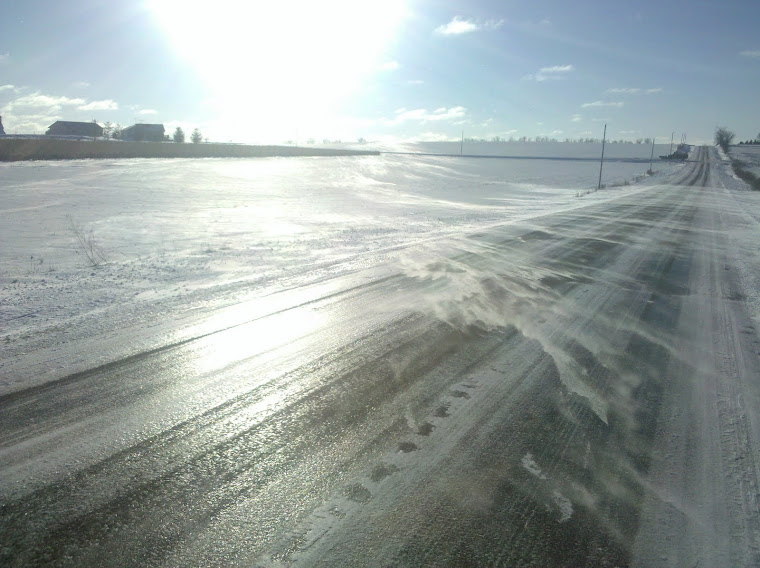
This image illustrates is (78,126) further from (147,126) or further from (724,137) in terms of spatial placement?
(724,137)

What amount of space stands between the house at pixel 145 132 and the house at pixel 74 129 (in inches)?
312

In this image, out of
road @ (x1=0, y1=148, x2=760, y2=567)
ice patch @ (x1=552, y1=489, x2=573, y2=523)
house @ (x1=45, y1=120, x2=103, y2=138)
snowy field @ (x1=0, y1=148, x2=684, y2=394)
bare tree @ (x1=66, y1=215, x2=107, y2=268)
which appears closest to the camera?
road @ (x1=0, y1=148, x2=760, y2=567)

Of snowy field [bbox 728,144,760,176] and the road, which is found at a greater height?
snowy field [bbox 728,144,760,176]

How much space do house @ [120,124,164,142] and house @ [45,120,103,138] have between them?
792 cm

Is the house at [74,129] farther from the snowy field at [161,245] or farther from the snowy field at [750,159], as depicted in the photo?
the snowy field at [750,159]

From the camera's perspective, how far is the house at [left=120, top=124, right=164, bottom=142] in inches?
3524

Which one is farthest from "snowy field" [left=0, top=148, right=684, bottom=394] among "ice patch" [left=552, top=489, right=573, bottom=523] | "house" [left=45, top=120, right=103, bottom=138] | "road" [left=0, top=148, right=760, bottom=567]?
"house" [left=45, top=120, right=103, bottom=138]

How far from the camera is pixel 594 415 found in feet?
12.6

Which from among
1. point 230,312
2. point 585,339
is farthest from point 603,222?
point 230,312

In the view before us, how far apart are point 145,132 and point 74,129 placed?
17.3 m

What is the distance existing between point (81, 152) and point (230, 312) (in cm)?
4589

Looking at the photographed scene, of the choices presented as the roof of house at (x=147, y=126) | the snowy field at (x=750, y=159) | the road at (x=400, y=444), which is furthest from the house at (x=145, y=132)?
the road at (x=400, y=444)

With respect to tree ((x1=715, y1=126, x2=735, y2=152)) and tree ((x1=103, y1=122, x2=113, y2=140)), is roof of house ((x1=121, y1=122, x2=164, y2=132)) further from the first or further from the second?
tree ((x1=715, y1=126, x2=735, y2=152))

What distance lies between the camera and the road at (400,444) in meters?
2.53
